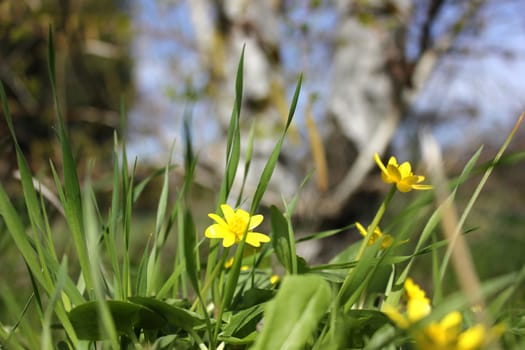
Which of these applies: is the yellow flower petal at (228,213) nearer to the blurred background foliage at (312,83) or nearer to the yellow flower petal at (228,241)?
the yellow flower petal at (228,241)

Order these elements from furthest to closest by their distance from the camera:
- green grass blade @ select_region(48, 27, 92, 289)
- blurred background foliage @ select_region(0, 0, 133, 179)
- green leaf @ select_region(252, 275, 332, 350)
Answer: blurred background foliage @ select_region(0, 0, 133, 179)
green grass blade @ select_region(48, 27, 92, 289)
green leaf @ select_region(252, 275, 332, 350)

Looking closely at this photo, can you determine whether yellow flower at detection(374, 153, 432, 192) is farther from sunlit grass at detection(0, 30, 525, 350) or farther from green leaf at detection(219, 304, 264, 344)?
green leaf at detection(219, 304, 264, 344)

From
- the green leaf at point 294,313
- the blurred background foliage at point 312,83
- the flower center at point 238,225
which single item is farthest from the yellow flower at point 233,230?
the blurred background foliage at point 312,83

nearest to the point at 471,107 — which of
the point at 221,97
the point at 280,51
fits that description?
the point at 280,51

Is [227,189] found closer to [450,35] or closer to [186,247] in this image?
[186,247]

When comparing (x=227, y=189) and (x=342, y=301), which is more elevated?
(x=227, y=189)

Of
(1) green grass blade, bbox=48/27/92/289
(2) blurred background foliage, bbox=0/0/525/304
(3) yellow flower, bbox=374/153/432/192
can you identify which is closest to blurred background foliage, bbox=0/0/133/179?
(2) blurred background foliage, bbox=0/0/525/304

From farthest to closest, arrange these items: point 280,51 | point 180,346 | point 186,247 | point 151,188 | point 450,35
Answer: point 151,188 → point 280,51 → point 450,35 → point 180,346 → point 186,247
